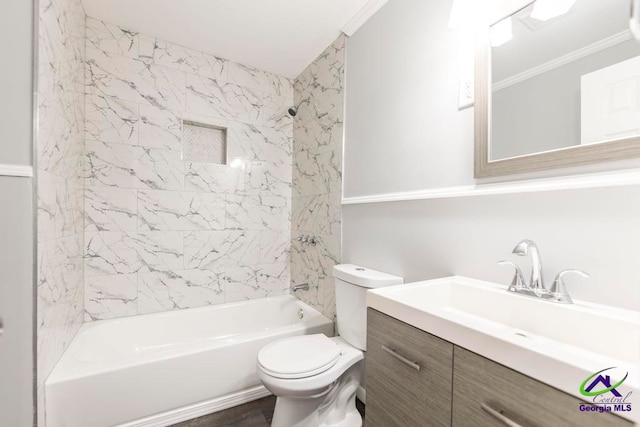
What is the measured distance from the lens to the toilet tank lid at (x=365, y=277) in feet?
4.80

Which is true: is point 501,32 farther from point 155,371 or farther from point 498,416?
point 155,371

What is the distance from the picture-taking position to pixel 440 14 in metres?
1.34

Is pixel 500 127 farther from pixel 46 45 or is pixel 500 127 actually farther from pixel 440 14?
pixel 46 45

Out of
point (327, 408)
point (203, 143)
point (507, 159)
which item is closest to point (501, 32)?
point (507, 159)

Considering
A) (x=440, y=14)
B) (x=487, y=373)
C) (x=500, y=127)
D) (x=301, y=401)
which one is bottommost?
(x=301, y=401)

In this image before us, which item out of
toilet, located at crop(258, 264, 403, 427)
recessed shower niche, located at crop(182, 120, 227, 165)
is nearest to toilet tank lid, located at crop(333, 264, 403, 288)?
toilet, located at crop(258, 264, 403, 427)

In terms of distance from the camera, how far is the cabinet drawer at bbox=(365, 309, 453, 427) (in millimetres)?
745

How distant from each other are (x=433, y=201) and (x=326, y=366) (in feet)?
3.23

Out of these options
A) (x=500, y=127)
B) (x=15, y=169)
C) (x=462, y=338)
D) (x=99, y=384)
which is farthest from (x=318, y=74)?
(x=99, y=384)

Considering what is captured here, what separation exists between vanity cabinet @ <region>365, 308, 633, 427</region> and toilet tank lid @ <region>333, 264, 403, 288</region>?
47 cm

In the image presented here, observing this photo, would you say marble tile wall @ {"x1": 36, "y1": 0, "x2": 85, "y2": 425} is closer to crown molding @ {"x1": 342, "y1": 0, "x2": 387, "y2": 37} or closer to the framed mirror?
crown molding @ {"x1": 342, "y1": 0, "x2": 387, "y2": 37}

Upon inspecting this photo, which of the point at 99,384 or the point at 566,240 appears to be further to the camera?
the point at 99,384

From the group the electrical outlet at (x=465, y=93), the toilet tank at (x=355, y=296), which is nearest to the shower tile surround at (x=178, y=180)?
the toilet tank at (x=355, y=296)

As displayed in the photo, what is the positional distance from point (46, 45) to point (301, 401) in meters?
2.10
